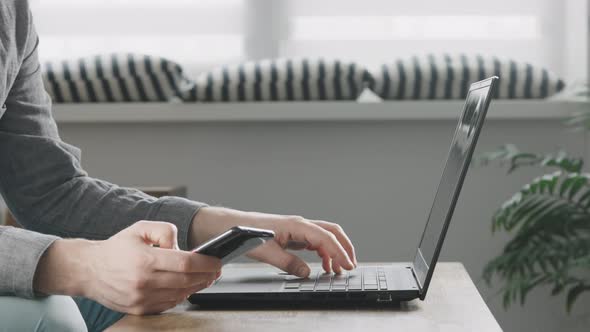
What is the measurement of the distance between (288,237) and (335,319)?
0.23m

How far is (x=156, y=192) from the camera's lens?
1.93m

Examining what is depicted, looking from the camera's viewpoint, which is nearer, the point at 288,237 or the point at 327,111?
the point at 288,237

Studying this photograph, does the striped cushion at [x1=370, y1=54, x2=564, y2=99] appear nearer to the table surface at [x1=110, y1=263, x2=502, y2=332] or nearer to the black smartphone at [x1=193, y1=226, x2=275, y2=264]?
the table surface at [x1=110, y1=263, x2=502, y2=332]

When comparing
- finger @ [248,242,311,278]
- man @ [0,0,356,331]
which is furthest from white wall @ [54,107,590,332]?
finger @ [248,242,311,278]

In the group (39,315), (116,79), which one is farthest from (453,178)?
(116,79)

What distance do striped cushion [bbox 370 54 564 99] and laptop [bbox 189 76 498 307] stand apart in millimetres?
1183

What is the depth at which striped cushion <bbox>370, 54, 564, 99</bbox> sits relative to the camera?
2.19 meters

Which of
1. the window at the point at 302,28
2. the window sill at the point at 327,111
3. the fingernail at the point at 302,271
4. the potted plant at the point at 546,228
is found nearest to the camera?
the fingernail at the point at 302,271

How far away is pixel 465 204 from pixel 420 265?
4.15 feet

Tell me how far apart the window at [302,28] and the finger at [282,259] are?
1.65 meters

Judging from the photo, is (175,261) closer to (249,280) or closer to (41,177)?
(249,280)

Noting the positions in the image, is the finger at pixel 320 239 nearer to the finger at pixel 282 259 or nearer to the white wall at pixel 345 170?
the finger at pixel 282 259

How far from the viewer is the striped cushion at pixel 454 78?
2191 millimetres

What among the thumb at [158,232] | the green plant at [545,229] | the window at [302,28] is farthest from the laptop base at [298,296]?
the window at [302,28]
